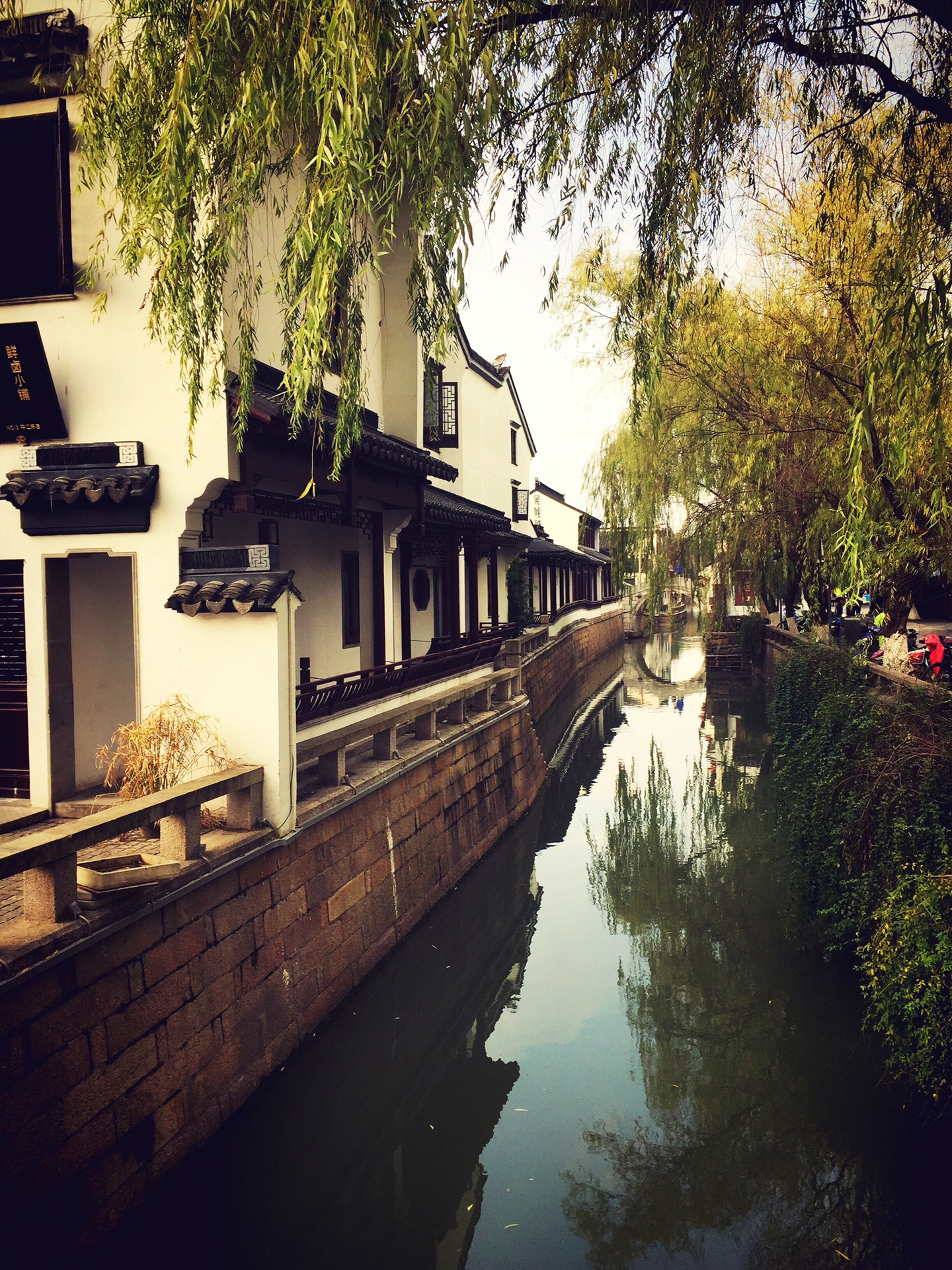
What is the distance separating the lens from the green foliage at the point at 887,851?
5180mm

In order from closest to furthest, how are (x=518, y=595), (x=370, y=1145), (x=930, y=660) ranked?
(x=370, y=1145)
(x=930, y=660)
(x=518, y=595)

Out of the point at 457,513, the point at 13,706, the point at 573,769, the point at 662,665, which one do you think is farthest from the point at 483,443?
the point at 662,665

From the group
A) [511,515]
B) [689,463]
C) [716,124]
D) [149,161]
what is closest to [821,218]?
[716,124]

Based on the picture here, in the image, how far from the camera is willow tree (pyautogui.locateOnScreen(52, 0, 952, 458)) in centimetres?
435

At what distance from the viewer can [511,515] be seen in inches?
987

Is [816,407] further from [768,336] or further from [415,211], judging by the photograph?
[415,211]

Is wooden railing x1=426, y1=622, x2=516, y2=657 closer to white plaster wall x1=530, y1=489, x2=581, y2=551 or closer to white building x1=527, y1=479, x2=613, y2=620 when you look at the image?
white building x1=527, y1=479, x2=613, y2=620

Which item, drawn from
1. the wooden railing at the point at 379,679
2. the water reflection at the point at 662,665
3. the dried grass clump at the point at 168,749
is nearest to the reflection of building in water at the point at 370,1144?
the dried grass clump at the point at 168,749

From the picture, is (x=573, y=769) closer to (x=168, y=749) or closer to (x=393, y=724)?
(x=393, y=724)

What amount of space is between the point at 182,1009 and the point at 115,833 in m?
1.20

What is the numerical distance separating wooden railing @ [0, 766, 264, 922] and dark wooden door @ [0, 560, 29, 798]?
7.60 feet

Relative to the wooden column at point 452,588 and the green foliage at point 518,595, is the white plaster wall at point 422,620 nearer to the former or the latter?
the wooden column at point 452,588

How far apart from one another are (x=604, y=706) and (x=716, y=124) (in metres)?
22.1

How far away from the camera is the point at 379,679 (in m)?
9.25
